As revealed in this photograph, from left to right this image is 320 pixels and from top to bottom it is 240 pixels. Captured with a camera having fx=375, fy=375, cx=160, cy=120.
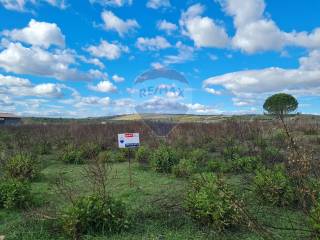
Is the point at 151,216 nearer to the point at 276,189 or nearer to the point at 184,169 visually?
the point at 276,189

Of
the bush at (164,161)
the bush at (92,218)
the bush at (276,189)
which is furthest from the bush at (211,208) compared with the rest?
the bush at (164,161)

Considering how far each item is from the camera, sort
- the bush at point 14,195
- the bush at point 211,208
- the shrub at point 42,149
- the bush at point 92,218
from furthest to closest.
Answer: the shrub at point 42,149 < the bush at point 14,195 < the bush at point 211,208 < the bush at point 92,218

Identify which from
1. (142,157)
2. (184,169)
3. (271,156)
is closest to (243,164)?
(271,156)

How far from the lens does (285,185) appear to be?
6391mm

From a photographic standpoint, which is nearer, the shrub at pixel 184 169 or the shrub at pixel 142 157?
the shrub at pixel 184 169

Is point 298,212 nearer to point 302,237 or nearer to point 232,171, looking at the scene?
point 302,237

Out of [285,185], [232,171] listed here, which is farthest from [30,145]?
[285,185]

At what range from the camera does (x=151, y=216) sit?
5.97 metres

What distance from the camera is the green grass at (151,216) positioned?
203 inches

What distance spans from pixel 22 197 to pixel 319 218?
489 cm

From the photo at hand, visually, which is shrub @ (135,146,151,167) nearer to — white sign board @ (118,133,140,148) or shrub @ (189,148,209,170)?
shrub @ (189,148,209,170)

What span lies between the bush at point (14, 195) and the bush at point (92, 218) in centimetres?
177

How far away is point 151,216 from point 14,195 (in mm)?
2518

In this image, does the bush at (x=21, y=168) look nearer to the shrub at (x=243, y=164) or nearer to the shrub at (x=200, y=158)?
the shrub at (x=200, y=158)
